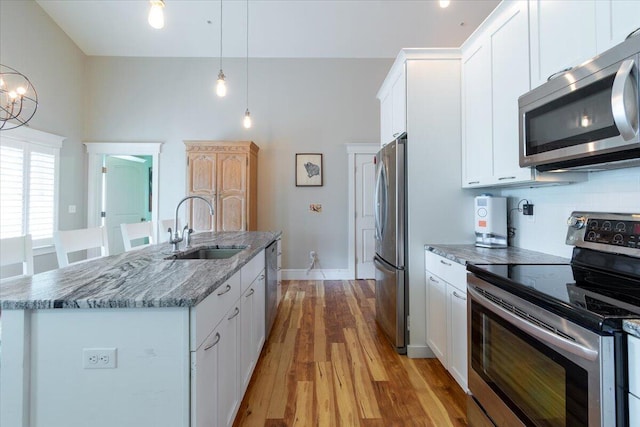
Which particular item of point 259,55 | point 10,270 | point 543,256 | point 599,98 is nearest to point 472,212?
point 543,256

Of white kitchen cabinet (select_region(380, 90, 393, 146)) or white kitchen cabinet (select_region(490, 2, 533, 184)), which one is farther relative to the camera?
white kitchen cabinet (select_region(380, 90, 393, 146))

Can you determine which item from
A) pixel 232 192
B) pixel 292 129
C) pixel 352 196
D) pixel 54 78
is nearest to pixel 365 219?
pixel 352 196

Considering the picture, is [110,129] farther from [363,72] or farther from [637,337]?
[637,337]

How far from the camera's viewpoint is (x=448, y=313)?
6.04 ft

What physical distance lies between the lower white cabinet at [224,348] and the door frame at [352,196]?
286 centimetres

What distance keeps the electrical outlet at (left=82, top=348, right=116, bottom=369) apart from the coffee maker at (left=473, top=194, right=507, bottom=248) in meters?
2.24

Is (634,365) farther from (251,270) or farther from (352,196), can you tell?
(352,196)

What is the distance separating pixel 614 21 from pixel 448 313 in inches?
64.5

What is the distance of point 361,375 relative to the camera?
1980mm

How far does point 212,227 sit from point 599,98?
404 cm

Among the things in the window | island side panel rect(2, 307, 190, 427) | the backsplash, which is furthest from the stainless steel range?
the window

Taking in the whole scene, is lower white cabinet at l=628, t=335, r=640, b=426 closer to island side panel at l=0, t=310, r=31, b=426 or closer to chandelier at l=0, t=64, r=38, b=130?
island side panel at l=0, t=310, r=31, b=426

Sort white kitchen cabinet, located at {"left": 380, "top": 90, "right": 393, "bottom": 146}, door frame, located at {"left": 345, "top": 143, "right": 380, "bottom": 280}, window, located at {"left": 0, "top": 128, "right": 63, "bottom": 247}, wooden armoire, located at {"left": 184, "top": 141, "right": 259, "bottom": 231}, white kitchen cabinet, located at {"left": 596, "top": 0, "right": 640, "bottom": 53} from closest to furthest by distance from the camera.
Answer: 1. white kitchen cabinet, located at {"left": 596, "top": 0, "right": 640, "bottom": 53}
2. white kitchen cabinet, located at {"left": 380, "top": 90, "right": 393, "bottom": 146}
3. window, located at {"left": 0, "top": 128, "right": 63, "bottom": 247}
4. wooden armoire, located at {"left": 184, "top": 141, "right": 259, "bottom": 231}
5. door frame, located at {"left": 345, "top": 143, "right": 380, "bottom": 280}

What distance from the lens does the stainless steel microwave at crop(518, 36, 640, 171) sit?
0.94 metres
